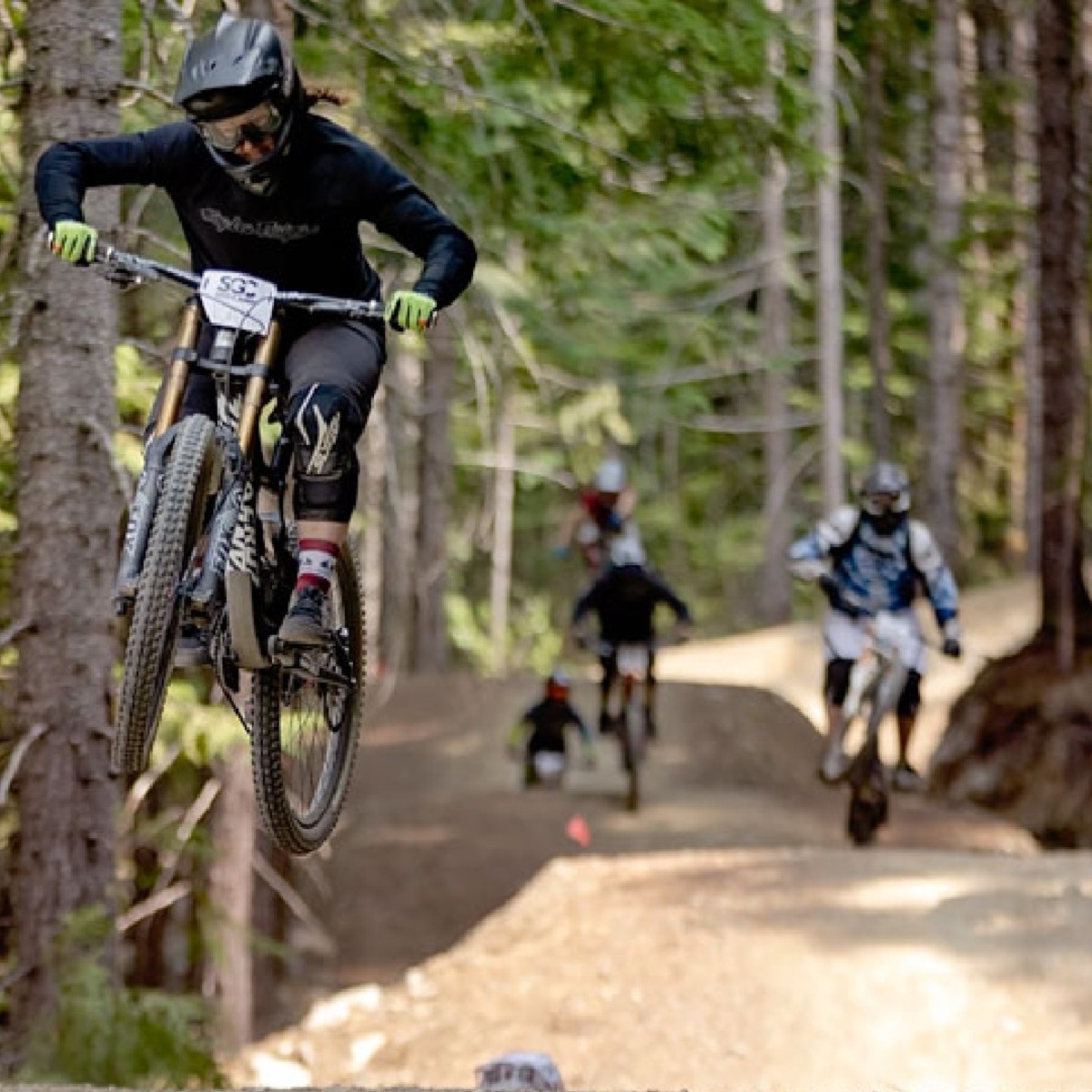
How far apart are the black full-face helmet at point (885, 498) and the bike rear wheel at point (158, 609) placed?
26.1ft

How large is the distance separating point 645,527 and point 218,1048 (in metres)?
26.3

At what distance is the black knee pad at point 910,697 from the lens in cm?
1405

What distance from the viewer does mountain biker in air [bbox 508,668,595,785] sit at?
1755cm

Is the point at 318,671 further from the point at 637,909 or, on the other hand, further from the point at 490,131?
the point at 637,909

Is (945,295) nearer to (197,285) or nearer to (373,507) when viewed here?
(373,507)

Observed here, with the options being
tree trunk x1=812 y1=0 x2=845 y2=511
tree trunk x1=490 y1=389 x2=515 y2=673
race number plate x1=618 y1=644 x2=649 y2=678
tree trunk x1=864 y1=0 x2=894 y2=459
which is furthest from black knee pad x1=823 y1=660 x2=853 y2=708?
tree trunk x1=490 y1=389 x2=515 y2=673

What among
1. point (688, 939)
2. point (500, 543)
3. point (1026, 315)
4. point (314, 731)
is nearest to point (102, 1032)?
point (314, 731)

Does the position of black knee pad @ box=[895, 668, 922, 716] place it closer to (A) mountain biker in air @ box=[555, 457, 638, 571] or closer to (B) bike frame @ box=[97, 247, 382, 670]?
(A) mountain biker in air @ box=[555, 457, 638, 571]

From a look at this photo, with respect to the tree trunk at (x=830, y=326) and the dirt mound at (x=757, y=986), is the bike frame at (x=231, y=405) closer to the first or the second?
the dirt mound at (x=757, y=986)

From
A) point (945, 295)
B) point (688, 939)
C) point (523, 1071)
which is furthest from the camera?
point (945, 295)

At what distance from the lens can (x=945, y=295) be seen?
96.4 ft

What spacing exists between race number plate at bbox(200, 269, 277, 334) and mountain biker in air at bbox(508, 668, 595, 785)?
11474mm

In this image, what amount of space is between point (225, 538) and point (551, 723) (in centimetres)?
1200

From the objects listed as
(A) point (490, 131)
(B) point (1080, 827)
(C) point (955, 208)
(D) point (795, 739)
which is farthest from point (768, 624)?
(A) point (490, 131)
